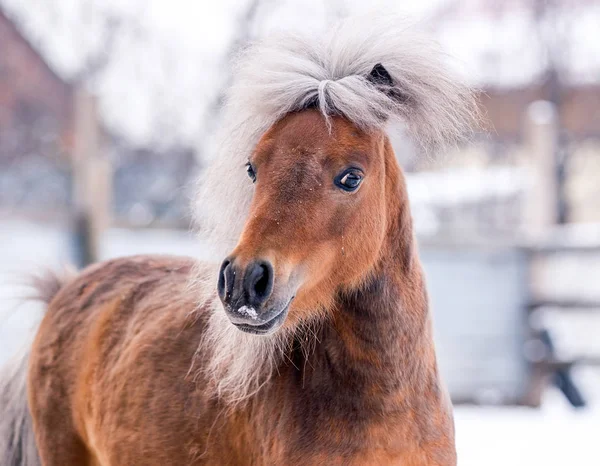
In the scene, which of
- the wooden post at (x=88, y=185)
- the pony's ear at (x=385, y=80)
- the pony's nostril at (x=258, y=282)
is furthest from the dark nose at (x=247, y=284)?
the wooden post at (x=88, y=185)

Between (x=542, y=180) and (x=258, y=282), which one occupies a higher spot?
(x=542, y=180)

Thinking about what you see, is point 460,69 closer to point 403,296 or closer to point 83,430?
point 403,296

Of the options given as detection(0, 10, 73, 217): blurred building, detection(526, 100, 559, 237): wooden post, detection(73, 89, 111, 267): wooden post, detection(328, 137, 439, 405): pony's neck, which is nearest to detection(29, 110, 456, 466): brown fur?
detection(328, 137, 439, 405): pony's neck

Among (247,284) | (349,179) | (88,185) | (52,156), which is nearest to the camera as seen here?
(247,284)

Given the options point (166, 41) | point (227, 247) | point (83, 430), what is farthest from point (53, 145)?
point (227, 247)

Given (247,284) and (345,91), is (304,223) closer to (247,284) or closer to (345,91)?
(247,284)

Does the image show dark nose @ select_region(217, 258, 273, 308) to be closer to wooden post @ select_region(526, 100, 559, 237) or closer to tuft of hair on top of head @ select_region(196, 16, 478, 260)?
tuft of hair on top of head @ select_region(196, 16, 478, 260)

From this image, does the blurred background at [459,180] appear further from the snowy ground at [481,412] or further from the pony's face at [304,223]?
the pony's face at [304,223]

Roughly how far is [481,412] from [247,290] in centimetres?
529

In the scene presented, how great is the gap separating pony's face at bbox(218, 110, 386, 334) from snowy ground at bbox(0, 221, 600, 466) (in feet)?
7.02

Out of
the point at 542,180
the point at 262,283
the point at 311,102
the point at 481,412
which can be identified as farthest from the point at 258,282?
the point at 542,180

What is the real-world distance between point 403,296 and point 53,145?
8.66m

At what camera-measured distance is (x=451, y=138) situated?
2.33 m

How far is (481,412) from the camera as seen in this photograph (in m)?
6.54
